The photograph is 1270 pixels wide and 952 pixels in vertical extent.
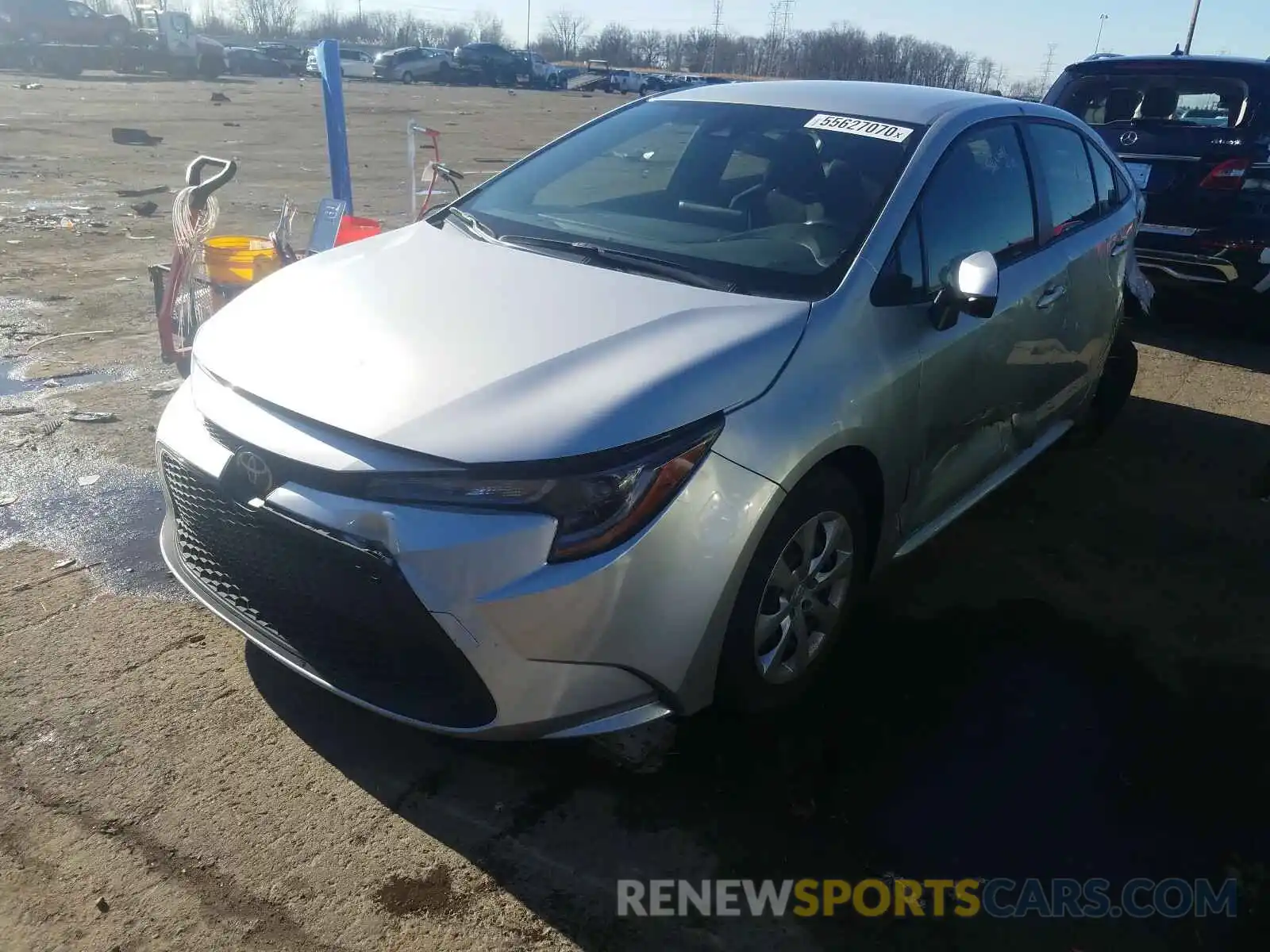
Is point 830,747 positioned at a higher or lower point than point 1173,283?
lower

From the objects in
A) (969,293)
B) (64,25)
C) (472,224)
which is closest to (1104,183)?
(969,293)

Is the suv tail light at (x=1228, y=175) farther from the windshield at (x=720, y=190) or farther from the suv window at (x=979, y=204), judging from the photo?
the windshield at (x=720, y=190)

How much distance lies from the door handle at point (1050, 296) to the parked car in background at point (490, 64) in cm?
5026

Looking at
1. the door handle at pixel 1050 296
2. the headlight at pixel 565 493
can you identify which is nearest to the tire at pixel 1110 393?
the door handle at pixel 1050 296

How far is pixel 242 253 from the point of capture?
4902 mm

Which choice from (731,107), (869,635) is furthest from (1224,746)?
(731,107)

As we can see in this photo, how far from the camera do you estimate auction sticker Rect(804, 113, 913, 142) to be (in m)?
3.33

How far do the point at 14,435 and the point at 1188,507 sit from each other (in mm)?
5504

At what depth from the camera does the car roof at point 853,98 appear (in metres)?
3.48

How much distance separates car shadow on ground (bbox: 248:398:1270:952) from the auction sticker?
1.63m

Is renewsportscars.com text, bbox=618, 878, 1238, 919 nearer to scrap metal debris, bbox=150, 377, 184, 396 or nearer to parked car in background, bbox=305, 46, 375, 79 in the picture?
scrap metal debris, bbox=150, 377, 184, 396

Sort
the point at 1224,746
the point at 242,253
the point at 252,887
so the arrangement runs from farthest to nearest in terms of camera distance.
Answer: the point at 242,253 < the point at 1224,746 < the point at 252,887

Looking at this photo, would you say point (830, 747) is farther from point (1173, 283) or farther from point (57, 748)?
point (1173, 283)

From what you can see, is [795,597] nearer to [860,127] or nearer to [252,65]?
[860,127]
